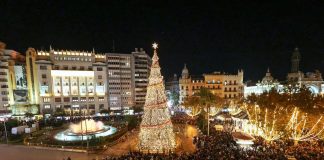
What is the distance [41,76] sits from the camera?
67.5 metres

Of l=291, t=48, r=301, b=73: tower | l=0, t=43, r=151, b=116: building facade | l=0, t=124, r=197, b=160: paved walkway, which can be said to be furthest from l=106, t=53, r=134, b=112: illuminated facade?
l=291, t=48, r=301, b=73: tower

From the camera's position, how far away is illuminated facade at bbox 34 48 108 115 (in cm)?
6819

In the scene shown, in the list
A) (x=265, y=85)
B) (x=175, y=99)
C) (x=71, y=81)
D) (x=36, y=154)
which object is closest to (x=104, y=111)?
(x=71, y=81)

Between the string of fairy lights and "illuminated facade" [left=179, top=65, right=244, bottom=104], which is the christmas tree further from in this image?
"illuminated facade" [left=179, top=65, right=244, bottom=104]

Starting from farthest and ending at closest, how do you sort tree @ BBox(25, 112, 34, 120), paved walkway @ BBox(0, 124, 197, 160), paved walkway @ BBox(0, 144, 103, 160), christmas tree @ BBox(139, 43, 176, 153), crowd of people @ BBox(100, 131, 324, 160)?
1. tree @ BBox(25, 112, 34, 120)
2. paved walkway @ BBox(0, 124, 197, 160)
3. paved walkway @ BBox(0, 144, 103, 160)
4. christmas tree @ BBox(139, 43, 176, 153)
5. crowd of people @ BBox(100, 131, 324, 160)

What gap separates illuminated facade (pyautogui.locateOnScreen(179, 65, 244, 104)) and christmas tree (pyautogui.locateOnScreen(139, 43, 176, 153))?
53.4 m

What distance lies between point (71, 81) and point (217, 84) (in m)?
49.7

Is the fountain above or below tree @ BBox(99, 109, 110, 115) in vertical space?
above

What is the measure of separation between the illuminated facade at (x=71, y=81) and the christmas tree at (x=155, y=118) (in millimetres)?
47249

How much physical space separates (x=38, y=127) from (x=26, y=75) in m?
31.2

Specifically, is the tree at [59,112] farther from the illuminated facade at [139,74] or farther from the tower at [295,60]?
the tower at [295,60]

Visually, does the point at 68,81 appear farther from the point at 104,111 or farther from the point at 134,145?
the point at 134,145

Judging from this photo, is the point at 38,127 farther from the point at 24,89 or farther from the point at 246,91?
the point at 246,91

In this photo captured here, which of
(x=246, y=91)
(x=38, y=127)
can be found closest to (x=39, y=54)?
(x=38, y=127)
